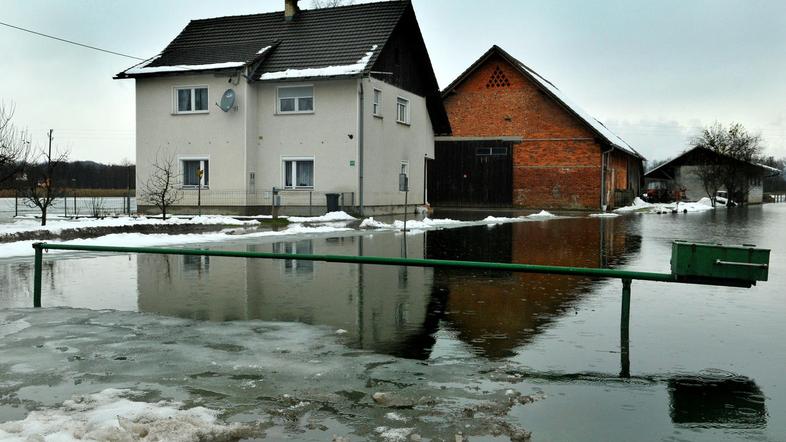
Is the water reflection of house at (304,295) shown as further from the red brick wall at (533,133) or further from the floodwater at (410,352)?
the red brick wall at (533,133)

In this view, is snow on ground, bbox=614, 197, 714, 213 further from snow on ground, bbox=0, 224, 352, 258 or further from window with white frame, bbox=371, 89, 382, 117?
snow on ground, bbox=0, 224, 352, 258

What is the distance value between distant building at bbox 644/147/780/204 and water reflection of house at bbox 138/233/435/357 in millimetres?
53086

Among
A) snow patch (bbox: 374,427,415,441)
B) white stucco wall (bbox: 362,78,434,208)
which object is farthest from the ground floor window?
snow patch (bbox: 374,427,415,441)

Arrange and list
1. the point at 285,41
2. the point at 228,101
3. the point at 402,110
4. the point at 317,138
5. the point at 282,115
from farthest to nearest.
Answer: the point at 402,110, the point at 285,41, the point at 282,115, the point at 317,138, the point at 228,101

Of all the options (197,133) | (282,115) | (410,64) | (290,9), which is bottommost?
(197,133)

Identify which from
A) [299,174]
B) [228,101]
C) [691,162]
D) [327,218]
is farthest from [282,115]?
[691,162]

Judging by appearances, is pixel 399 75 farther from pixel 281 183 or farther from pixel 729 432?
pixel 729 432

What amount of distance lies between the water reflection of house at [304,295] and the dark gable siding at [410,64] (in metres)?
17.3

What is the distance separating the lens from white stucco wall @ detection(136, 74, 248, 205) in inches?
1152

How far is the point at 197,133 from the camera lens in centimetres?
2991

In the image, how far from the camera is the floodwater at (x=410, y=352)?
4594mm

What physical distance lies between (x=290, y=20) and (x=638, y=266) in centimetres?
2361

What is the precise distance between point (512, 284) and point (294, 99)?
20471 mm

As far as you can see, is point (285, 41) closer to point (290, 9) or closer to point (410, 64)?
point (290, 9)
